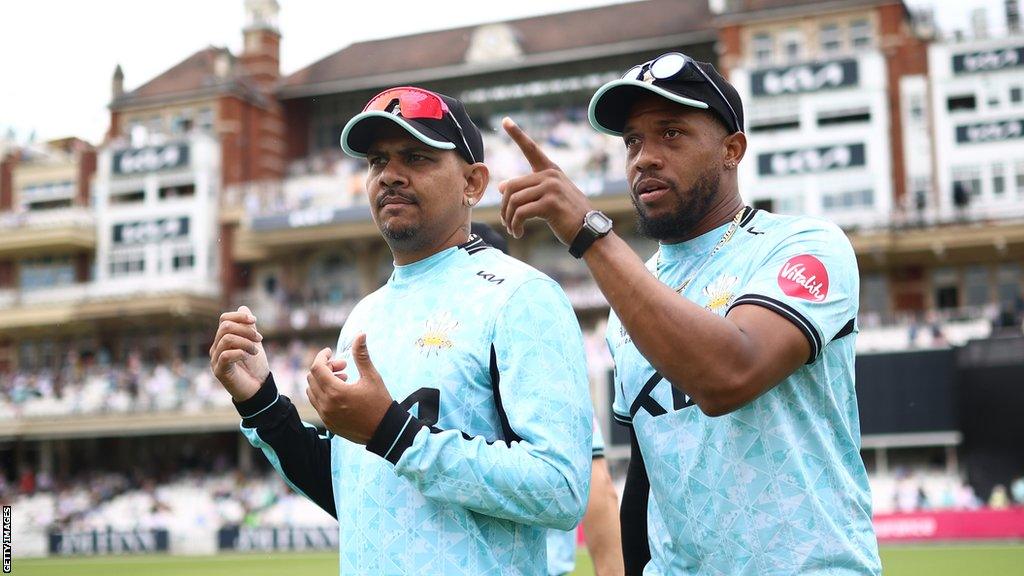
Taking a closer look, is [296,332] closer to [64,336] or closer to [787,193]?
[64,336]

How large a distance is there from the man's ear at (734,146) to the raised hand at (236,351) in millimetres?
1460

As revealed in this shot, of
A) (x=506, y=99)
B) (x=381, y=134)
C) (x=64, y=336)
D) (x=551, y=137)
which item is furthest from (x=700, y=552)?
(x=64, y=336)

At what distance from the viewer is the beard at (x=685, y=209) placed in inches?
127

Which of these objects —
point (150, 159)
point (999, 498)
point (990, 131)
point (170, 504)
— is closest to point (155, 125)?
point (150, 159)

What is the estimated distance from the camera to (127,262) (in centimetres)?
4853

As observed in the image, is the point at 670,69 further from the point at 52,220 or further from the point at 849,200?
the point at 52,220

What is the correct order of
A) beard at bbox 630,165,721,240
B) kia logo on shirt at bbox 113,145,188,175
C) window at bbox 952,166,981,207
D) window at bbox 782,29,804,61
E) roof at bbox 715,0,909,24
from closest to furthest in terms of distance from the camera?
beard at bbox 630,165,721,240
window at bbox 952,166,981,207
roof at bbox 715,0,909,24
window at bbox 782,29,804,61
kia logo on shirt at bbox 113,145,188,175

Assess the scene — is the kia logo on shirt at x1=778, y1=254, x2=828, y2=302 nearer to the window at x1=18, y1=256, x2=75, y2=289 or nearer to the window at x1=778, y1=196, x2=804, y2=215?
the window at x1=778, y1=196, x2=804, y2=215

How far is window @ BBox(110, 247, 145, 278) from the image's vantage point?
159 ft

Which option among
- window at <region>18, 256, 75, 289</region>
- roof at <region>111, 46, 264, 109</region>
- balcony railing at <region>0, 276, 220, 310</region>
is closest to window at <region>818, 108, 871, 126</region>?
roof at <region>111, 46, 264, 109</region>

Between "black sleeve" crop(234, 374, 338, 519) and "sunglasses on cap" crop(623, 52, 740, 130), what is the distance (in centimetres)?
150

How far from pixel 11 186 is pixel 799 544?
184 feet

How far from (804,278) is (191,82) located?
52.2 m

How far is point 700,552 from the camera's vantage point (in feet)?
9.95
